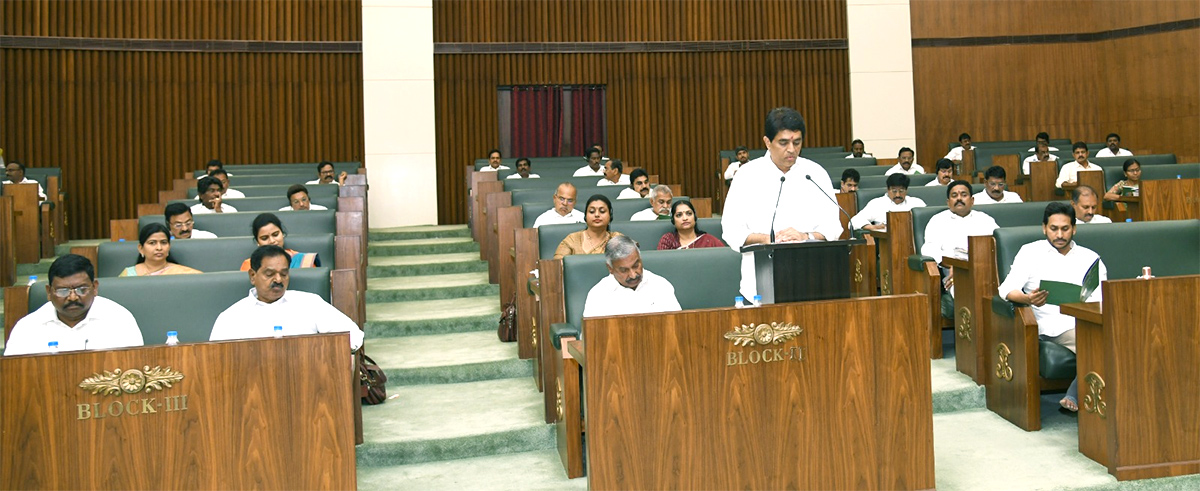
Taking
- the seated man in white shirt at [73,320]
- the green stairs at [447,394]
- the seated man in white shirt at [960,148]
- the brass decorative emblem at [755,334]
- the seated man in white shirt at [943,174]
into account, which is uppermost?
the seated man in white shirt at [960,148]

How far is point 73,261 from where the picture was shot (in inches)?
116

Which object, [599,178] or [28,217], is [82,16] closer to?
[28,217]

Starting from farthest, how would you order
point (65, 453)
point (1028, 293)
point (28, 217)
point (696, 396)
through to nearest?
point (28, 217), point (1028, 293), point (696, 396), point (65, 453)

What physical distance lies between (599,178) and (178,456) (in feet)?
17.6

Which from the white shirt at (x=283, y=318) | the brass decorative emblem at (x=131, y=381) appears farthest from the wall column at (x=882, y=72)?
the brass decorative emblem at (x=131, y=381)

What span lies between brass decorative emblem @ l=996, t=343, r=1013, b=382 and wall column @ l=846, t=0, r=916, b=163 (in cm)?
627

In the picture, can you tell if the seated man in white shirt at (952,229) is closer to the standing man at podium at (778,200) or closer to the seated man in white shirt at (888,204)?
the seated man in white shirt at (888,204)

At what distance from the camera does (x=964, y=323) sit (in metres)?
4.10

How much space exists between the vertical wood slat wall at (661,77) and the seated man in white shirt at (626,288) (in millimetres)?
6267

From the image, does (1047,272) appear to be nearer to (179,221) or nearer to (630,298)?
(630,298)

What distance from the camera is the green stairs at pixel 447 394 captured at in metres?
3.32

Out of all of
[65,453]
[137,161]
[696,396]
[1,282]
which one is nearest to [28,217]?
[1,282]

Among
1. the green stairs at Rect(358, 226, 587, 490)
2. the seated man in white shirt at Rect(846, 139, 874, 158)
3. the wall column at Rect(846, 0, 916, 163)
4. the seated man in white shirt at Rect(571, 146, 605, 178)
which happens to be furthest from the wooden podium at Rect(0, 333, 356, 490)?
the wall column at Rect(846, 0, 916, 163)

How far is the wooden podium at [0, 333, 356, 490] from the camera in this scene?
2244mm
